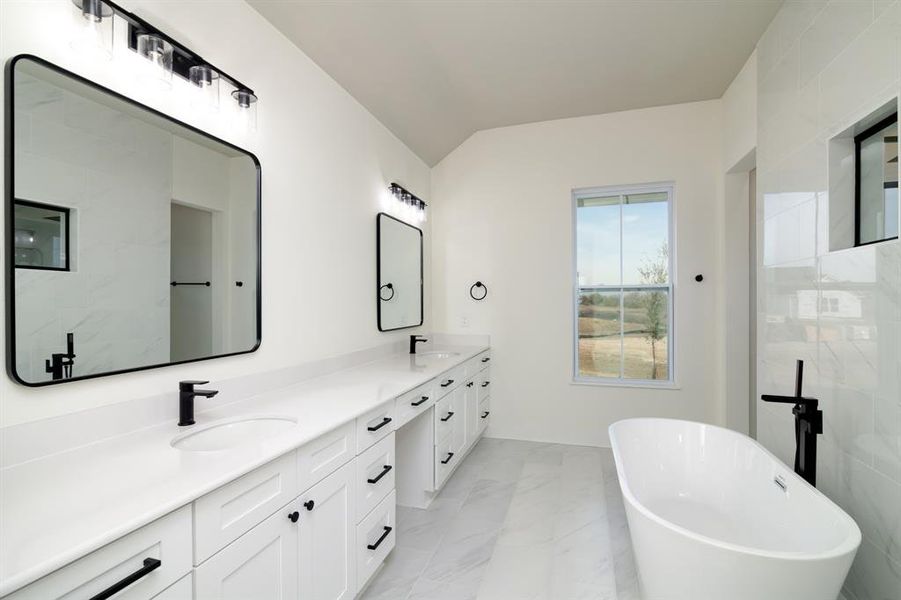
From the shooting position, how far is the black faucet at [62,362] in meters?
1.24

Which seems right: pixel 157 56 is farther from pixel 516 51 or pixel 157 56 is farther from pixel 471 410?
pixel 471 410

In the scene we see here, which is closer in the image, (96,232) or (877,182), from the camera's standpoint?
(96,232)

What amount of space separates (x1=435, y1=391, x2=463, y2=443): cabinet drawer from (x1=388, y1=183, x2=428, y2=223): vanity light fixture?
1549mm

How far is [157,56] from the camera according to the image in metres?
1.50

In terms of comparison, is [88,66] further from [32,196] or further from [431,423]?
[431,423]

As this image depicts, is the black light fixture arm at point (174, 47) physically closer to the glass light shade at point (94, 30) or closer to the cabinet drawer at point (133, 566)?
the glass light shade at point (94, 30)

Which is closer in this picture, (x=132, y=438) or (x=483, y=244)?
(x=132, y=438)

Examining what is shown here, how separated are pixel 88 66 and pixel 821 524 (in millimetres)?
2964

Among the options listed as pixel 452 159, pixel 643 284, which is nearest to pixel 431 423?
pixel 643 284

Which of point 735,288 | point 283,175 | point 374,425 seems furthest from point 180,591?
point 735,288

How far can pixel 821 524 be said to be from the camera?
5.34 ft

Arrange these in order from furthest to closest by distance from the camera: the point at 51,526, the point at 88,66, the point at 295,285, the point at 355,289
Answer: the point at 355,289 → the point at 295,285 → the point at 88,66 → the point at 51,526

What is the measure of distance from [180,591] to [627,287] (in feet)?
12.1

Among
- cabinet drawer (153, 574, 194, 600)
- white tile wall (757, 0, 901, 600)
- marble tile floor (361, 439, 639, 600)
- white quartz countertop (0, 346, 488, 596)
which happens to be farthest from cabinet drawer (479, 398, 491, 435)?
cabinet drawer (153, 574, 194, 600)
